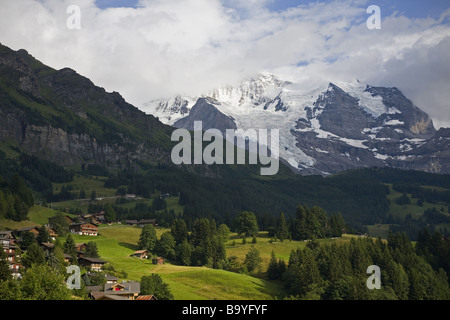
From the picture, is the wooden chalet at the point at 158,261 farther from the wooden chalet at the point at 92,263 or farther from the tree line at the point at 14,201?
the tree line at the point at 14,201

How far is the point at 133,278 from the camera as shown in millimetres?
104625

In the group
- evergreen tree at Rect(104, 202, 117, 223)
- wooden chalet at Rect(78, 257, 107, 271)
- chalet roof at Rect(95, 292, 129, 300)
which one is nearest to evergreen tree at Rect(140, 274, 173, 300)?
chalet roof at Rect(95, 292, 129, 300)

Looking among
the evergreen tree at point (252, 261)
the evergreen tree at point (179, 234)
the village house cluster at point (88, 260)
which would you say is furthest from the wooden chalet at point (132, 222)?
the evergreen tree at point (252, 261)

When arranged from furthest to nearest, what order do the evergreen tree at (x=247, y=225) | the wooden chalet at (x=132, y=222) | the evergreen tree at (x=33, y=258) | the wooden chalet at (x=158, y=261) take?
the wooden chalet at (x=132, y=222) < the evergreen tree at (x=247, y=225) < the wooden chalet at (x=158, y=261) < the evergreen tree at (x=33, y=258)

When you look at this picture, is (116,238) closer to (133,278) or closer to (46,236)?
(46,236)

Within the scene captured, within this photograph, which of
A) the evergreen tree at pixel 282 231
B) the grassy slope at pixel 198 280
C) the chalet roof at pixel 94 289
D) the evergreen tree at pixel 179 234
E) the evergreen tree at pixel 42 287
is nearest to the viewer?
the evergreen tree at pixel 42 287

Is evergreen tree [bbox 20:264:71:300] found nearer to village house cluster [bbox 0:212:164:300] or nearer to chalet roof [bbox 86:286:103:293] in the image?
village house cluster [bbox 0:212:164:300]

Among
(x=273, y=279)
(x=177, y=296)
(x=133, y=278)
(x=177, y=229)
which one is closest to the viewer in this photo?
(x=177, y=296)

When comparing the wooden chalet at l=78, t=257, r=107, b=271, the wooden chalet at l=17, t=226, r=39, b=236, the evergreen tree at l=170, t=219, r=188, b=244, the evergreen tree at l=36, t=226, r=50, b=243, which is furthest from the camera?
the evergreen tree at l=170, t=219, r=188, b=244

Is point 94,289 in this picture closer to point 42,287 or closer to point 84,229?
point 42,287

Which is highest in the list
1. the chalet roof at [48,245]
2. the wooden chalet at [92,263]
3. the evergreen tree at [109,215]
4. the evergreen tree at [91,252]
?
the evergreen tree at [109,215]

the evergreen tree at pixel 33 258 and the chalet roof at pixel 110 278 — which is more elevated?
the evergreen tree at pixel 33 258
